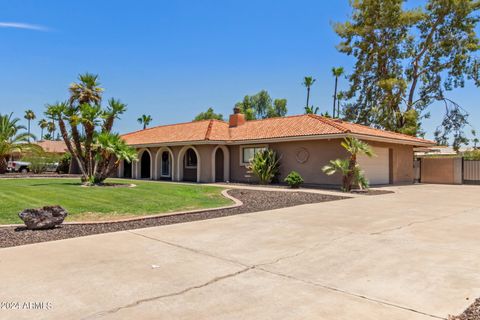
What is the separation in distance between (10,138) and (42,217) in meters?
29.0

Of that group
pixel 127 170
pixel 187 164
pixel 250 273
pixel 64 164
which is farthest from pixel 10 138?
pixel 250 273

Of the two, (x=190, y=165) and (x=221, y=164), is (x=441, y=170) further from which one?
(x=190, y=165)

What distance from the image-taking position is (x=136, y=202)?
12805 mm

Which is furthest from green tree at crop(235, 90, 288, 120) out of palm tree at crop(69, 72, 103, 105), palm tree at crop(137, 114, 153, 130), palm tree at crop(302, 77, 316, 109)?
palm tree at crop(69, 72, 103, 105)

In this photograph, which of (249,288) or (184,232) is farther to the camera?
(184,232)

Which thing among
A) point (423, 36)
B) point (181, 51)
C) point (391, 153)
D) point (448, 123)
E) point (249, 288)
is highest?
point (423, 36)

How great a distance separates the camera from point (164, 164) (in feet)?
95.9

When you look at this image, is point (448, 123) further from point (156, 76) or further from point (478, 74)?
point (156, 76)

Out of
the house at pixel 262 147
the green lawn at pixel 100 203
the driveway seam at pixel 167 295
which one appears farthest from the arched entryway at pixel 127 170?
the driveway seam at pixel 167 295

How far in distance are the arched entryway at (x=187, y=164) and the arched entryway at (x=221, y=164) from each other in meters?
1.52

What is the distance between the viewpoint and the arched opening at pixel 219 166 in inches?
1029

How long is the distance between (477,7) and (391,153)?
70.9ft

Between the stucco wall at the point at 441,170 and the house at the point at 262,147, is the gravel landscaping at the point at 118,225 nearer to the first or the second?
the house at the point at 262,147

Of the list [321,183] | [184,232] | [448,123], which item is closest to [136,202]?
[184,232]
